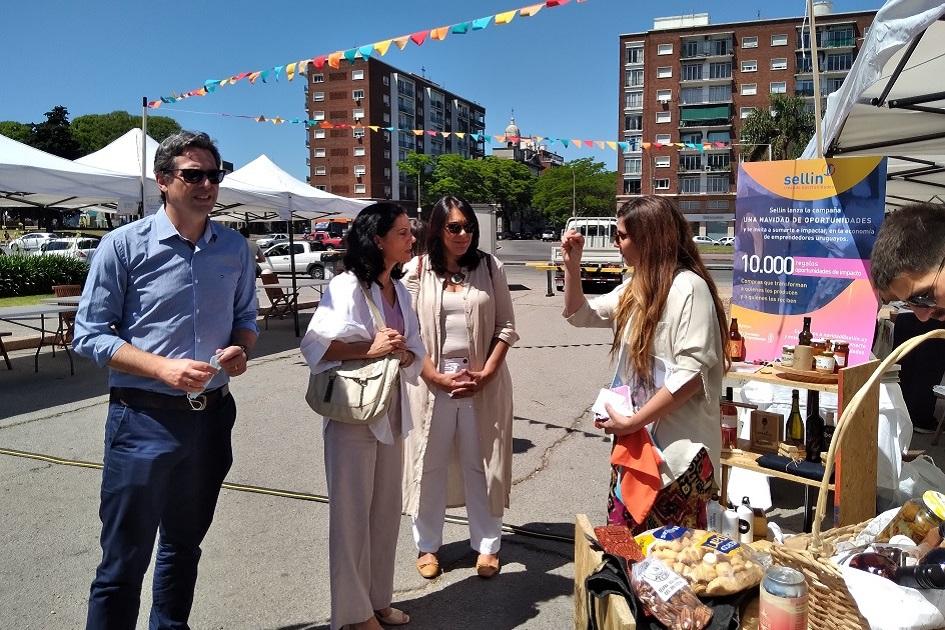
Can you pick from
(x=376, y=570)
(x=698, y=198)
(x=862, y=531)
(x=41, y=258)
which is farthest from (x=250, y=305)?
(x=698, y=198)

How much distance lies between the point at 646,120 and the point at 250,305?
256 feet

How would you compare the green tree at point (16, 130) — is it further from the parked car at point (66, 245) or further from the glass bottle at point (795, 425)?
the glass bottle at point (795, 425)

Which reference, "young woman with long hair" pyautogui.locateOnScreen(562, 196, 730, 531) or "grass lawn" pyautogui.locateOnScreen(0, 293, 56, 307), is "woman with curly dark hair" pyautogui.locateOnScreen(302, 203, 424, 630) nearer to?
"young woman with long hair" pyautogui.locateOnScreen(562, 196, 730, 531)

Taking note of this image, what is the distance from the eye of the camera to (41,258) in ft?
67.4

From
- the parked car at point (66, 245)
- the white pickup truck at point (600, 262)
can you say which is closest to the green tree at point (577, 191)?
the parked car at point (66, 245)

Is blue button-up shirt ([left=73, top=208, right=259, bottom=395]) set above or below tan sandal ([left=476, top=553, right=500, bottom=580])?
above

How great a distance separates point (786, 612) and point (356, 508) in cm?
176

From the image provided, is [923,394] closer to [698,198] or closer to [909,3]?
[909,3]

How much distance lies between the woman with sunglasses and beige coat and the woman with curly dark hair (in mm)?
487

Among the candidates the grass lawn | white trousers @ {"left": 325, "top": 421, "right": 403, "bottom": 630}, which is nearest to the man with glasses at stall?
white trousers @ {"left": 325, "top": 421, "right": 403, "bottom": 630}

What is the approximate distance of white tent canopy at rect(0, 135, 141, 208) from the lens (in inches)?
324

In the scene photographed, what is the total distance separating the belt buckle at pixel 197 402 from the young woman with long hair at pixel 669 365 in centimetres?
148

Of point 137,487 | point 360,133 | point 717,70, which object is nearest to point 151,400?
point 137,487

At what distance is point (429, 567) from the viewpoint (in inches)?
138
